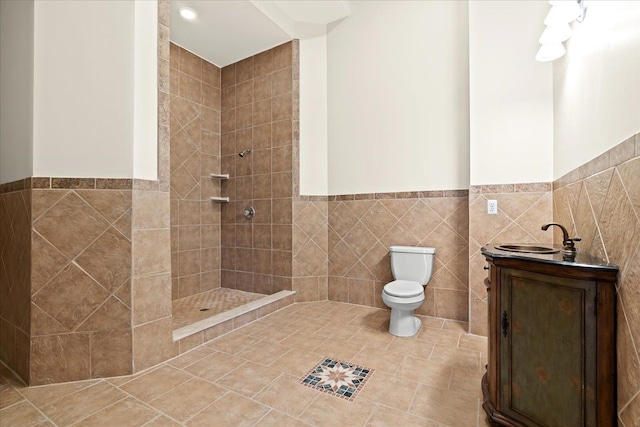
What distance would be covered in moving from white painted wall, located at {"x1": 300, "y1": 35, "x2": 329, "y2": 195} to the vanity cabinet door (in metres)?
2.25

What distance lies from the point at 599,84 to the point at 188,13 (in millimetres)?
3261

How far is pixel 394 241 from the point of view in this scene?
9.41 feet

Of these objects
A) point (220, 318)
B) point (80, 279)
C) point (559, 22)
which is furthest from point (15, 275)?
point (559, 22)

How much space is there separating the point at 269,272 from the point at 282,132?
1.60m

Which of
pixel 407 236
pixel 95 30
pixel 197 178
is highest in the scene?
pixel 95 30

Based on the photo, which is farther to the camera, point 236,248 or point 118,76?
point 236,248

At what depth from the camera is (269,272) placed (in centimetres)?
333

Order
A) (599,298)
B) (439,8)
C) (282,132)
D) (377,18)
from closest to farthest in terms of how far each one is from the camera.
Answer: (599,298) → (439,8) → (377,18) → (282,132)

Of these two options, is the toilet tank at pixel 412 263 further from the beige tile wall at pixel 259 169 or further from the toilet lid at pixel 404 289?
the beige tile wall at pixel 259 169

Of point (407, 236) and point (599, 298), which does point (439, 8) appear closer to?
point (407, 236)

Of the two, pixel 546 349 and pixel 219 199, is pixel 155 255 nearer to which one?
pixel 219 199

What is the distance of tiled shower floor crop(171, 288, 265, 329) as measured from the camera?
9.04 ft

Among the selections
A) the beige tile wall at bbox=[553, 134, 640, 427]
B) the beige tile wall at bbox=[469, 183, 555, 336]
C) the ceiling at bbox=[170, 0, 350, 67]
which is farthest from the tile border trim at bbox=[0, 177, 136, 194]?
the beige tile wall at bbox=[469, 183, 555, 336]

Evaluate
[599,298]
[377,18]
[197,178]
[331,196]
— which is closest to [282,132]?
[331,196]
